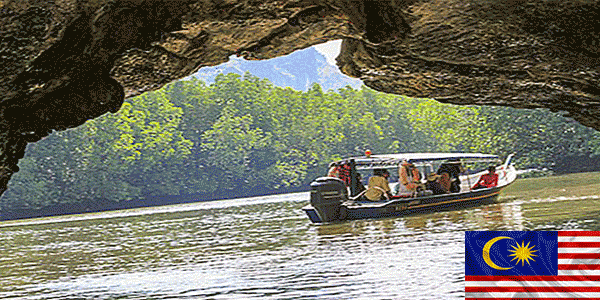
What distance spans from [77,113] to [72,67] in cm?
74

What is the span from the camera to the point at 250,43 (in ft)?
22.6

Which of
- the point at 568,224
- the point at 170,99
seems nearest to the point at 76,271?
the point at 568,224

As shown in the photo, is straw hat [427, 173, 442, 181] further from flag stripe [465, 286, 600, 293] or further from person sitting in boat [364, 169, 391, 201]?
flag stripe [465, 286, 600, 293]

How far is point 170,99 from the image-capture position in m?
70.6

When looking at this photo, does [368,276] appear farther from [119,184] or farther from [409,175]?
[119,184]

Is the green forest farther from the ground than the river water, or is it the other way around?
the green forest

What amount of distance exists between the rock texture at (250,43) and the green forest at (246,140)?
37.2m

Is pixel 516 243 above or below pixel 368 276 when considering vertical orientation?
above

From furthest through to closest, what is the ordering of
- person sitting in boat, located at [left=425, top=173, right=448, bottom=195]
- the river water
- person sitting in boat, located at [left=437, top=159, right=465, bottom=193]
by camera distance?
person sitting in boat, located at [left=437, top=159, right=465, bottom=193] → person sitting in boat, located at [left=425, top=173, right=448, bottom=195] → the river water

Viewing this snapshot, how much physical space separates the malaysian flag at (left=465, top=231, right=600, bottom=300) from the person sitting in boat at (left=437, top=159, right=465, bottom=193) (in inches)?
683

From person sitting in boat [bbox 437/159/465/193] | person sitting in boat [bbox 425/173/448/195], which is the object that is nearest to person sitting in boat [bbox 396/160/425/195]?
person sitting in boat [bbox 425/173/448/195]

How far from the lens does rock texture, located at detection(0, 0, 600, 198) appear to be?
545cm

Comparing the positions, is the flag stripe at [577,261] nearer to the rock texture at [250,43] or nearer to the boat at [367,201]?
the rock texture at [250,43]

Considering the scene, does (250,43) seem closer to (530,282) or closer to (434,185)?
(530,282)
